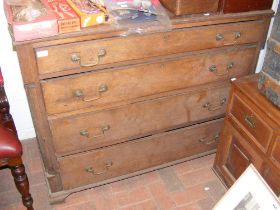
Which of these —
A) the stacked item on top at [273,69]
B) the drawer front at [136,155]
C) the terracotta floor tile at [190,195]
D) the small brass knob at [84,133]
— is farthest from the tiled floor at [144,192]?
the stacked item on top at [273,69]

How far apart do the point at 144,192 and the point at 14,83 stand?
3.88ft

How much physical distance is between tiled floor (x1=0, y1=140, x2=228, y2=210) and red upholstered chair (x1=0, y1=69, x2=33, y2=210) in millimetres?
338

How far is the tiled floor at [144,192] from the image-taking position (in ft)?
6.82

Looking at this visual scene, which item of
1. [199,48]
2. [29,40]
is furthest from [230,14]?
[29,40]

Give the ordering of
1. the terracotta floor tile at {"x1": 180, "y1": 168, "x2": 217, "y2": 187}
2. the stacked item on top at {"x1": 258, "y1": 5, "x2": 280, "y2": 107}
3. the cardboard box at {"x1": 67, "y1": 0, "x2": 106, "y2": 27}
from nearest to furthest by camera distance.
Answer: the cardboard box at {"x1": 67, "y1": 0, "x2": 106, "y2": 27}, the stacked item on top at {"x1": 258, "y1": 5, "x2": 280, "y2": 107}, the terracotta floor tile at {"x1": 180, "y1": 168, "x2": 217, "y2": 187}

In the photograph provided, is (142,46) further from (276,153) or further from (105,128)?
(276,153)

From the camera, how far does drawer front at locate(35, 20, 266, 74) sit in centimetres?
153

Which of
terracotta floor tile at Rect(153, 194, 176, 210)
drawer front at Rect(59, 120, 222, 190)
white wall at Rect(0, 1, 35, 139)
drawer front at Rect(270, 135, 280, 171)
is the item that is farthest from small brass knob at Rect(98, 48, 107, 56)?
terracotta floor tile at Rect(153, 194, 176, 210)

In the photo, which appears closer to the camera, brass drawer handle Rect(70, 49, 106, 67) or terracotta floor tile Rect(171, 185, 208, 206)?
brass drawer handle Rect(70, 49, 106, 67)

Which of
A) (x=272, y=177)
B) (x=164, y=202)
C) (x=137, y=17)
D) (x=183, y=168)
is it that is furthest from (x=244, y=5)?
(x=164, y=202)

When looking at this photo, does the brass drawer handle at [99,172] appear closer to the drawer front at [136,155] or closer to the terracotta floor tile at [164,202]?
the drawer front at [136,155]

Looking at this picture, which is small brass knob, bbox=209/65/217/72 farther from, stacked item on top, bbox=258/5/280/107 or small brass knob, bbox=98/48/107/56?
small brass knob, bbox=98/48/107/56

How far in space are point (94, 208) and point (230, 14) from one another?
144cm

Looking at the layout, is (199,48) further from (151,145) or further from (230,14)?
(151,145)
